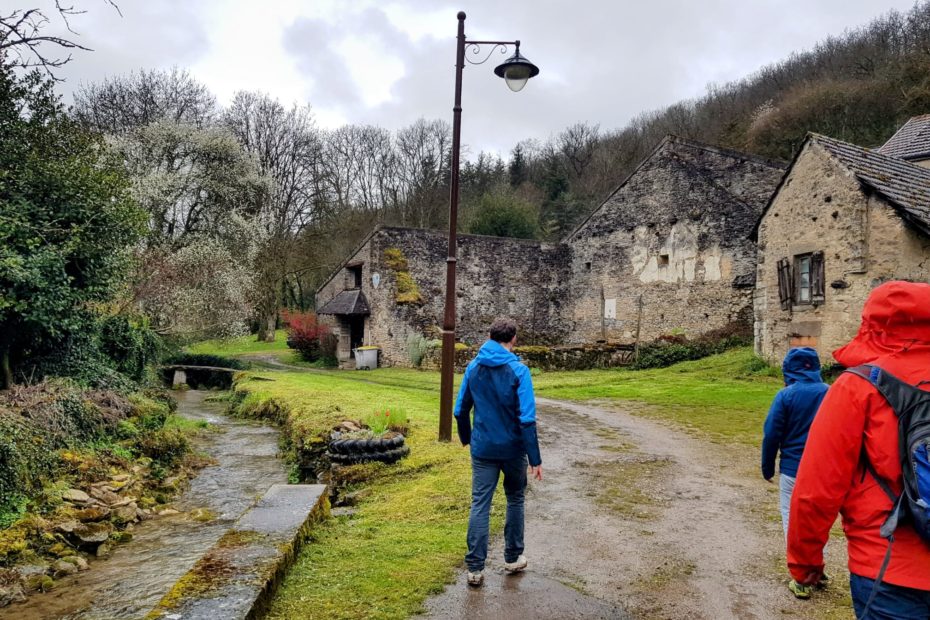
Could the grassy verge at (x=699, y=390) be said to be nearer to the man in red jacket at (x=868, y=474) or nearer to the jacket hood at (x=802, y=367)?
the jacket hood at (x=802, y=367)

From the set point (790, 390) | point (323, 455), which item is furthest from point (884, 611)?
point (323, 455)

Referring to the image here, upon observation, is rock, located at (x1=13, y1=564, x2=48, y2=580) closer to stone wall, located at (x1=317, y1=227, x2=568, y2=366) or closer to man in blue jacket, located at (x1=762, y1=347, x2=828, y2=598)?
man in blue jacket, located at (x1=762, y1=347, x2=828, y2=598)

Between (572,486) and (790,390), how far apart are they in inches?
123

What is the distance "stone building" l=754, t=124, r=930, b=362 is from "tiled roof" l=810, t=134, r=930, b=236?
0.07 ft

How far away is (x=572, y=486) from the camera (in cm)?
693

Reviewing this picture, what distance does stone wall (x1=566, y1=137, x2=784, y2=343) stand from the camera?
70.4 ft

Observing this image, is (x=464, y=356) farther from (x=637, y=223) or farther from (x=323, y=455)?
(x=323, y=455)

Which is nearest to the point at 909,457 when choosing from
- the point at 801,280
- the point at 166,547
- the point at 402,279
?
the point at 166,547

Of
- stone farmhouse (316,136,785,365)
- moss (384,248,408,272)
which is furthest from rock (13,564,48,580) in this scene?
moss (384,248,408,272)

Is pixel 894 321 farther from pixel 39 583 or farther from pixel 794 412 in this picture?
pixel 39 583

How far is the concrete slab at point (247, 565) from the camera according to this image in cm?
347

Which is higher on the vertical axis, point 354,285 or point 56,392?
point 354,285

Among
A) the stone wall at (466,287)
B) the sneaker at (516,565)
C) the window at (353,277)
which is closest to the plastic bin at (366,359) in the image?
the stone wall at (466,287)

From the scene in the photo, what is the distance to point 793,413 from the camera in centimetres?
436
